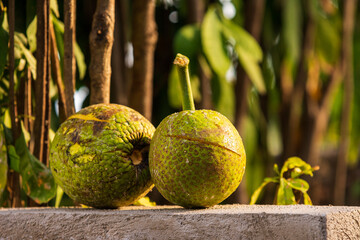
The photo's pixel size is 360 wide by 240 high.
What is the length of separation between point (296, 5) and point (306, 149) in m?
0.82

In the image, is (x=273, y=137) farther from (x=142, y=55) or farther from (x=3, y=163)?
(x=3, y=163)

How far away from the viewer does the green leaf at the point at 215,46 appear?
159cm

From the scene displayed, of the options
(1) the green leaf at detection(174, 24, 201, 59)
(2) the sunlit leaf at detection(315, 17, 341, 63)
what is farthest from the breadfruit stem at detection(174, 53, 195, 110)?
(2) the sunlit leaf at detection(315, 17, 341, 63)

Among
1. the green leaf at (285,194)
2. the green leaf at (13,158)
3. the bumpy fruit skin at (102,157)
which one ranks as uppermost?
the bumpy fruit skin at (102,157)

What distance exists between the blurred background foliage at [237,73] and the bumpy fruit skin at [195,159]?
366mm

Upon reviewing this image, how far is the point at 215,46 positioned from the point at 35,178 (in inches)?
31.8

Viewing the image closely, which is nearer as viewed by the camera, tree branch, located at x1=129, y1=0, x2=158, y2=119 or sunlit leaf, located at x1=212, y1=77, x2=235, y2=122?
tree branch, located at x1=129, y1=0, x2=158, y2=119

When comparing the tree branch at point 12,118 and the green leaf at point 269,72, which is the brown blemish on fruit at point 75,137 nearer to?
the tree branch at point 12,118

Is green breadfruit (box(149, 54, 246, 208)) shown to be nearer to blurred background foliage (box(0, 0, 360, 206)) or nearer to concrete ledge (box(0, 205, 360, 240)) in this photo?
concrete ledge (box(0, 205, 360, 240))

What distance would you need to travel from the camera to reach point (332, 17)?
3111 millimetres

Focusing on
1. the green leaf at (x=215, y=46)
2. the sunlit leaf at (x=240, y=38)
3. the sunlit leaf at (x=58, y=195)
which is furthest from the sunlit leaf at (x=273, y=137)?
the sunlit leaf at (x=58, y=195)

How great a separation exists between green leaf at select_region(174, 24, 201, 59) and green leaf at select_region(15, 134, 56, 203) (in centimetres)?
78

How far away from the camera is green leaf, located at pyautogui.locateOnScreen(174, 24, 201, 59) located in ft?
5.49

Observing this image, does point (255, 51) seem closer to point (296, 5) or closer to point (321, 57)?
point (296, 5)
